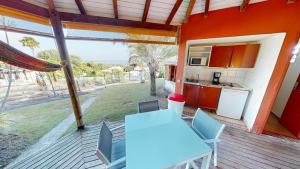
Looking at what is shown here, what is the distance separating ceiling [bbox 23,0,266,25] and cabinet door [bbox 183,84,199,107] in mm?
2110

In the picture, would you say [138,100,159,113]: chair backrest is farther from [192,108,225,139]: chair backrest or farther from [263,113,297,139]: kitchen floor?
[263,113,297,139]: kitchen floor

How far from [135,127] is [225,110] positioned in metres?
3.02

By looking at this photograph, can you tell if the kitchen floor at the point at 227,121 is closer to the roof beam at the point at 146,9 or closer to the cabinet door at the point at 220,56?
the cabinet door at the point at 220,56

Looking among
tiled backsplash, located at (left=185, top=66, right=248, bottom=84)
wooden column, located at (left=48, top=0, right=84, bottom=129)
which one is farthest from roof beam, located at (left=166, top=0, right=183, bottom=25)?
wooden column, located at (left=48, top=0, right=84, bottom=129)

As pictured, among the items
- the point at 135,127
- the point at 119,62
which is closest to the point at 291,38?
the point at 135,127

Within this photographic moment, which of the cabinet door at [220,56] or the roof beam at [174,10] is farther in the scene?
the cabinet door at [220,56]

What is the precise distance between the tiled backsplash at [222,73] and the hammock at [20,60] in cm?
386

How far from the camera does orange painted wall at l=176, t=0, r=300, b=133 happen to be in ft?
6.86

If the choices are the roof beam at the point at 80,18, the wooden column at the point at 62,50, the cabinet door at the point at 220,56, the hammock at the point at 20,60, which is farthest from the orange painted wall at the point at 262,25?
the hammock at the point at 20,60

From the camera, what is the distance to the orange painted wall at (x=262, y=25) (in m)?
2.09

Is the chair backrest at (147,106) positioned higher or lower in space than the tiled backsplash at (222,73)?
lower

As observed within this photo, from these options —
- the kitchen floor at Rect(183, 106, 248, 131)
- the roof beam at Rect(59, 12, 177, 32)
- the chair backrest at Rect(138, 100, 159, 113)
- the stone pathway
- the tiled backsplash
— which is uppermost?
the roof beam at Rect(59, 12, 177, 32)

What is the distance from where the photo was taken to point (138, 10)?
2.57 metres

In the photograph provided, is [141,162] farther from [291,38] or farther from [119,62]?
[119,62]
